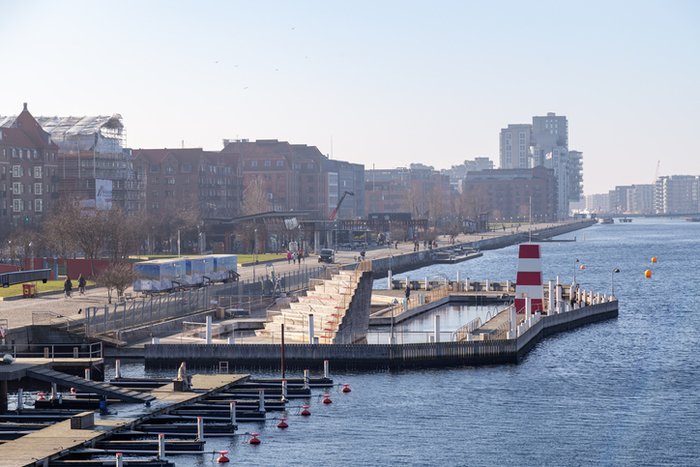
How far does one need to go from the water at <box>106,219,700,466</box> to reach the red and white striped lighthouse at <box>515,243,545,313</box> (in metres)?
3.39

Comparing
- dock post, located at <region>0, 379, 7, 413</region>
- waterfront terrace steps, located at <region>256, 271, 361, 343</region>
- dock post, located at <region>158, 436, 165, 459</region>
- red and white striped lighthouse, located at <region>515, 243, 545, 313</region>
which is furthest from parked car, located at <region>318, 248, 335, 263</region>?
dock post, located at <region>158, 436, 165, 459</region>

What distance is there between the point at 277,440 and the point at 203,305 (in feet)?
125

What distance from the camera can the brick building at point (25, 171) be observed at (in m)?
155

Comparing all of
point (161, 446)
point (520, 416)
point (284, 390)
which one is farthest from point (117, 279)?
point (161, 446)

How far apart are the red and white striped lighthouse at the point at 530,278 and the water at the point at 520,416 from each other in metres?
3.39

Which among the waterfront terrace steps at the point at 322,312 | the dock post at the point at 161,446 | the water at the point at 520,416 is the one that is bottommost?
the water at the point at 520,416

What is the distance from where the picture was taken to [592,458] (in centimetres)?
4594

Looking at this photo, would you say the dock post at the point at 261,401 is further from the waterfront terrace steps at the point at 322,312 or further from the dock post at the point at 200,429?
the waterfront terrace steps at the point at 322,312

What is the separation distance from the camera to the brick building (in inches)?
6107

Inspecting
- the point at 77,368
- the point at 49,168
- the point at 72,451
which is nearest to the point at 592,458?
the point at 72,451

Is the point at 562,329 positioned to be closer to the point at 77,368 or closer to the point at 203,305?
the point at 203,305

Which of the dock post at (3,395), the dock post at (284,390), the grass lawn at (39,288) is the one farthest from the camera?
the grass lawn at (39,288)

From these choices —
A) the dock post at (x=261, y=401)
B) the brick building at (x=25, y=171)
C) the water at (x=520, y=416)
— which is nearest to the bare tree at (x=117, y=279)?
the water at (x=520, y=416)

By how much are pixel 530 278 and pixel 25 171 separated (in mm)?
96083
